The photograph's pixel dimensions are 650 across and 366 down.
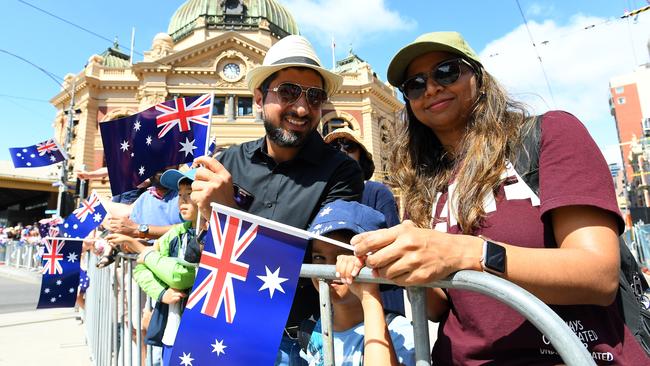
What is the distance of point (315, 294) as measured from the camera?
6.80ft

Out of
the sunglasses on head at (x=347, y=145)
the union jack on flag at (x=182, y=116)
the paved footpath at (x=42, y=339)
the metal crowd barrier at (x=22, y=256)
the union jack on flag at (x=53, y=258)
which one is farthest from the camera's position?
the metal crowd barrier at (x=22, y=256)

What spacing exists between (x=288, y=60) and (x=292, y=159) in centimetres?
59

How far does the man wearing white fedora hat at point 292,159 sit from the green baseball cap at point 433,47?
76cm

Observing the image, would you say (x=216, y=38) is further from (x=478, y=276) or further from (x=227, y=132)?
(x=478, y=276)

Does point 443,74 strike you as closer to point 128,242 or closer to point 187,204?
point 187,204

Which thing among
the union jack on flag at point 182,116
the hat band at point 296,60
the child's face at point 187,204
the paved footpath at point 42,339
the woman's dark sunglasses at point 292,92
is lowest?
the paved footpath at point 42,339

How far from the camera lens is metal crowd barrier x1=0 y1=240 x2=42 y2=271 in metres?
16.1

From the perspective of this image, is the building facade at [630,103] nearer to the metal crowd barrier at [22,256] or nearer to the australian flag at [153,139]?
the metal crowd barrier at [22,256]

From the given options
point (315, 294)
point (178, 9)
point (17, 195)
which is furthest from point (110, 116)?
point (315, 294)

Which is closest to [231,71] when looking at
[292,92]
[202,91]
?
[202,91]

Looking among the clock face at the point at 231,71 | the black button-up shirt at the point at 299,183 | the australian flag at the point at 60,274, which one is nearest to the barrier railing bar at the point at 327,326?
the black button-up shirt at the point at 299,183

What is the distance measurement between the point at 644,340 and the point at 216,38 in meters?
31.8

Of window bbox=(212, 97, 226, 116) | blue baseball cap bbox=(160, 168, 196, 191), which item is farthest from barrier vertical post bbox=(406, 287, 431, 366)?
window bbox=(212, 97, 226, 116)

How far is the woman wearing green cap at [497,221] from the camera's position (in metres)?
1.02
